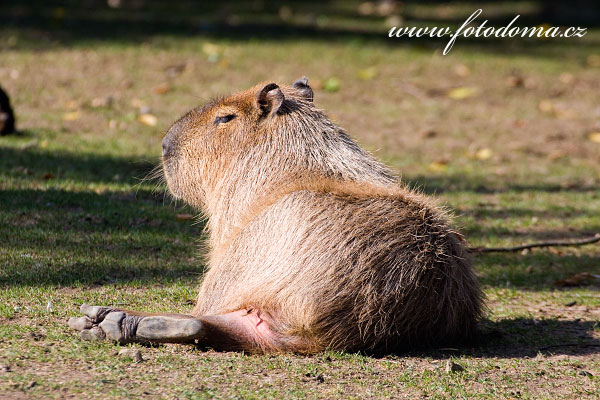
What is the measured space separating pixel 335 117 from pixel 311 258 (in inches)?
212

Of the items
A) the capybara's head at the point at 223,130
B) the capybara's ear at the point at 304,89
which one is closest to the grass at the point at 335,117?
the capybara's head at the point at 223,130

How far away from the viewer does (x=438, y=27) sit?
38.6 feet

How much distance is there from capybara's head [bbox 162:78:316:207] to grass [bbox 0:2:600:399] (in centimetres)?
56

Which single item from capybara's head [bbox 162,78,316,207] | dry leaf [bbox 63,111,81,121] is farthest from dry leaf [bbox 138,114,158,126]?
capybara's head [bbox 162,78,316,207]

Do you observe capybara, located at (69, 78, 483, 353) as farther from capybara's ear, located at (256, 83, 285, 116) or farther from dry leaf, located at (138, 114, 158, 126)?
dry leaf, located at (138, 114, 158, 126)

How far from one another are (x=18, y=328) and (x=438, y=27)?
31.1ft

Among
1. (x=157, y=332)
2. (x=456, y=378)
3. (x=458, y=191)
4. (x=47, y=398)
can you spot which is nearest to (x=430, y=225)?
(x=456, y=378)

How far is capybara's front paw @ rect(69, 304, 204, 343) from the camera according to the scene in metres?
3.23

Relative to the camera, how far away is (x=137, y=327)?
3268 millimetres

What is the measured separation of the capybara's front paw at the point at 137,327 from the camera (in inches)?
127

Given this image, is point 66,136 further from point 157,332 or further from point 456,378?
point 456,378

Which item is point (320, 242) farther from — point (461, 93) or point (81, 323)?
point (461, 93)

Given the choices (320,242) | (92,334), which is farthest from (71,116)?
(320,242)

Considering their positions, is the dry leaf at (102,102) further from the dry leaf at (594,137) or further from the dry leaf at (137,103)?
the dry leaf at (594,137)
